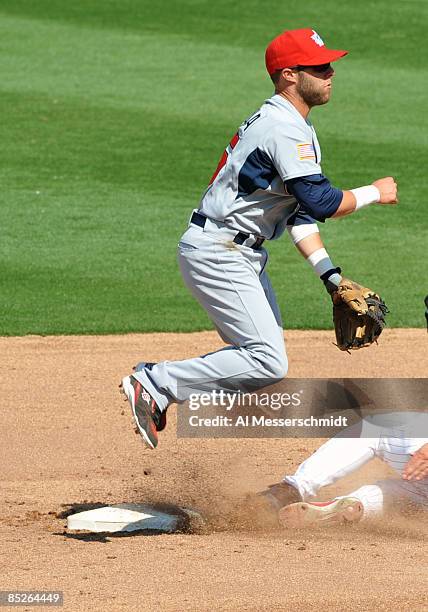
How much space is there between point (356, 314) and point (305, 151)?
762 mm

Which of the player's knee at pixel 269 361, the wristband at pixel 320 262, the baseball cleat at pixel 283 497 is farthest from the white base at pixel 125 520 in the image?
the wristband at pixel 320 262

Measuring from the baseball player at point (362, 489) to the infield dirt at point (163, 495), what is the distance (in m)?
0.08

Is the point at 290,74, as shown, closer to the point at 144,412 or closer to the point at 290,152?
the point at 290,152

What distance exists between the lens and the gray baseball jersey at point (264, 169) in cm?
497

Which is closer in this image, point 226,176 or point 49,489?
point 226,176

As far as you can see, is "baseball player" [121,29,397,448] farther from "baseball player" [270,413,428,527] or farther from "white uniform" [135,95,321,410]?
"baseball player" [270,413,428,527]

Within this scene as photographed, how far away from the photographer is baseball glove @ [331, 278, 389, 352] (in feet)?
16.9

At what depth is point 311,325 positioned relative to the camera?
8625mm

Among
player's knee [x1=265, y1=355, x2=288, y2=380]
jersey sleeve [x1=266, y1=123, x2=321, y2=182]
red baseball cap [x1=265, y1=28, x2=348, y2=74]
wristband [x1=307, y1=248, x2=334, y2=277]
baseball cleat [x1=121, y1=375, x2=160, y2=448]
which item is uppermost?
red baseball cap [x1=265, y1=28, x2=348, y2=74]

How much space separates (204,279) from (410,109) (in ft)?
32.2

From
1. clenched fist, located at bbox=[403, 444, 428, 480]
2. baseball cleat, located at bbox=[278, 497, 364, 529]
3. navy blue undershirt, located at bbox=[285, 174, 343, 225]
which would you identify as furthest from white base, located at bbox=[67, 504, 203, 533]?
navy blue undershirt, located at bbox=[285, 174, 343, 225]

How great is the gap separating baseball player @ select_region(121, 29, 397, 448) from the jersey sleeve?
0.10ft

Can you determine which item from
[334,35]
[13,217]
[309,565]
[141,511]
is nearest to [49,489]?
[141,511]

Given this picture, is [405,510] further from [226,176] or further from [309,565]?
[226,176]
